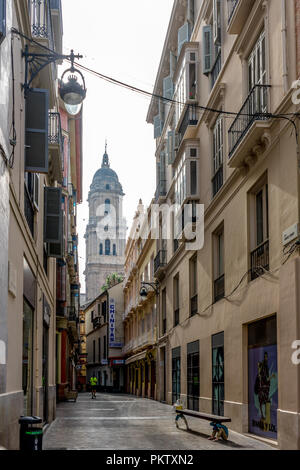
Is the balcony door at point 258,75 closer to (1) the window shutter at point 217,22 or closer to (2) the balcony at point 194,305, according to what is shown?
(1) the window shutter at point 217,22

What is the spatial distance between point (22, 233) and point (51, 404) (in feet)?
30.7

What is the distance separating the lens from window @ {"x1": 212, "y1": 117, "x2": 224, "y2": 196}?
19.0 meters

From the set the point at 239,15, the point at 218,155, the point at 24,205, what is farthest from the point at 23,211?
the point at 218,155

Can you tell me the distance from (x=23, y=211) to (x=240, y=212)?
20.7ft

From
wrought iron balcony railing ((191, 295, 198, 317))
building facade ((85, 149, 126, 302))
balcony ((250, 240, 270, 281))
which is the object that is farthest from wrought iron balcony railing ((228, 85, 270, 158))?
building facade ((85, 149, 126, 302))

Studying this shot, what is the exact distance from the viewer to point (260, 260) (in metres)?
14.8

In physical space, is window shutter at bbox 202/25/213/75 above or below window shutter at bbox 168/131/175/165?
above

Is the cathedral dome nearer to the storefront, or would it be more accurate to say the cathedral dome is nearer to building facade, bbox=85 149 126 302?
building facade, bbox=85 149 126 302

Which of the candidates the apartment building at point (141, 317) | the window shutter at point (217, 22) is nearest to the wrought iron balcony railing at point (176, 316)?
the apartment building at point (141, 317)

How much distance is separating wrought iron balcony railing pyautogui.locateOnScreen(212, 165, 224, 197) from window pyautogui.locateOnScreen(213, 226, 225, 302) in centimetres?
120

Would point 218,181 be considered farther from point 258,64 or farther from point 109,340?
point 109,340

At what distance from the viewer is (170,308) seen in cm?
2972

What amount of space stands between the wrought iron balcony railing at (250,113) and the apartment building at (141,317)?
18.2 m
